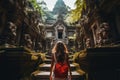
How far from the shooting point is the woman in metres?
3.28

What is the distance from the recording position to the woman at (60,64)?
3277mm

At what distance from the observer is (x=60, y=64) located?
3.37 meters

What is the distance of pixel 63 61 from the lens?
3.43m

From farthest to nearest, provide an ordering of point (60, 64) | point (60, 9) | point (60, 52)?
1. point (60, 9)
2. point (60, 52)
3. point (60, 64)

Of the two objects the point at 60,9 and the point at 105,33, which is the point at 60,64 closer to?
the point at 105,33

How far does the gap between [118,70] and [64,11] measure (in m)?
66.5

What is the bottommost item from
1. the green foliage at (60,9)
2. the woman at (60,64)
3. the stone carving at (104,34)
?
the woman at (60,64)

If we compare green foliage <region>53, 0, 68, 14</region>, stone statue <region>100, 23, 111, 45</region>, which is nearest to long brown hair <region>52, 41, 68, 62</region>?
stone statue <region>100, 23, 111, 45</region>

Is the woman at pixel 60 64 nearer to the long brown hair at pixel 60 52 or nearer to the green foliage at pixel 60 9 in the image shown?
the long brown hair at pixel 60 52

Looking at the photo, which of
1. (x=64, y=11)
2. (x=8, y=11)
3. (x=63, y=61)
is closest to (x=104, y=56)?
(x=63, y=61)

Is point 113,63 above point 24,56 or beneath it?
beneath

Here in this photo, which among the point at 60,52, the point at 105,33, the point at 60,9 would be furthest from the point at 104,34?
the point at 60,9

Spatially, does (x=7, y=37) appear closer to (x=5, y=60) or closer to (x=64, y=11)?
(x=5, y=60)

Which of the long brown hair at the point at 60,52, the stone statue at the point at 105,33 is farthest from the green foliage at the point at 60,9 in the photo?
the long brown hair at the point at 60,52
